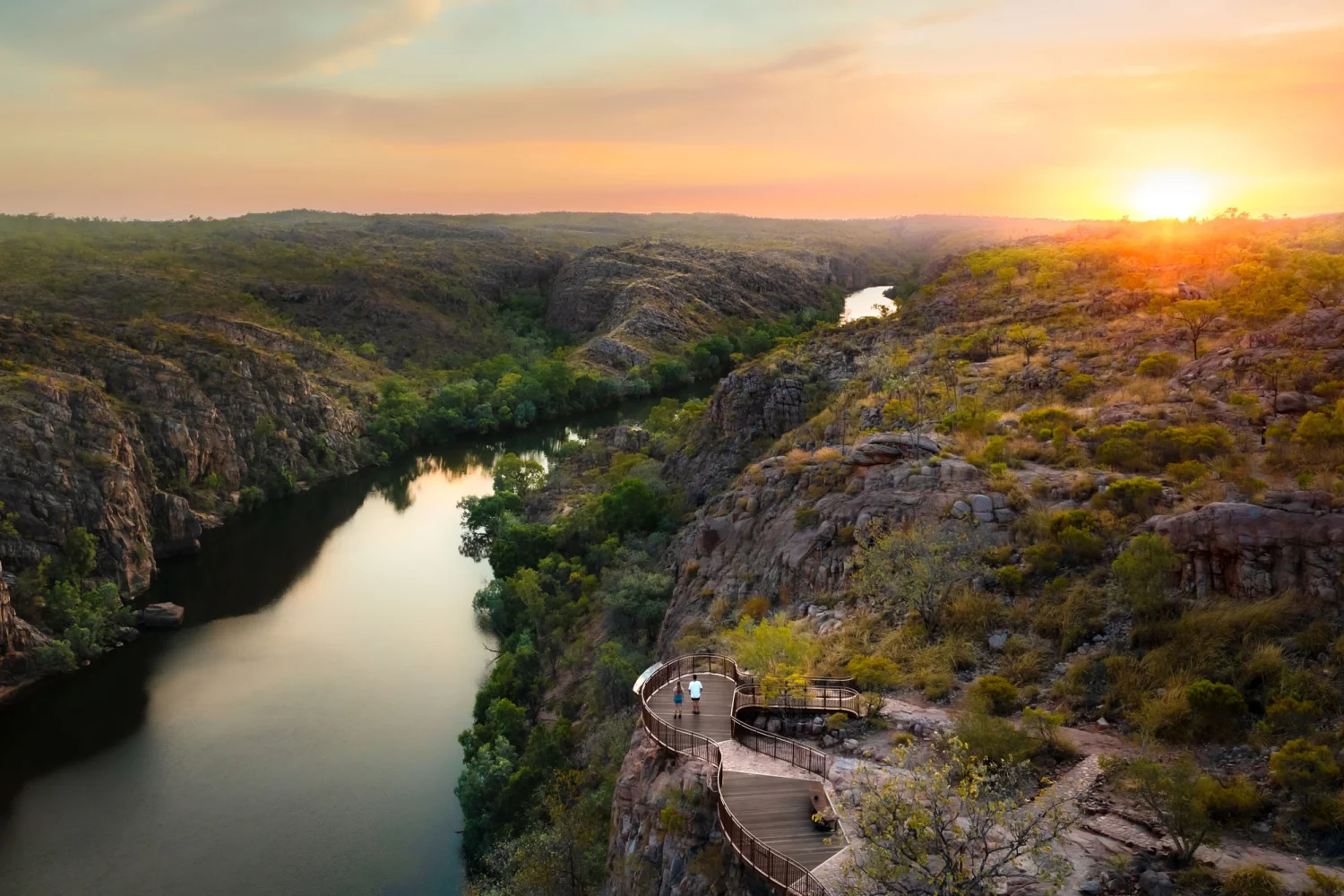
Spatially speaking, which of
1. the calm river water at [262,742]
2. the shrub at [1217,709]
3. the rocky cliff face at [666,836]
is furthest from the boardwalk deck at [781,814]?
the calm river water at [262,742]

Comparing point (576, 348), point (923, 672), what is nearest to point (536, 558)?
point (923, 672)

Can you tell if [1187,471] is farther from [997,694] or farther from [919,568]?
[997,694]

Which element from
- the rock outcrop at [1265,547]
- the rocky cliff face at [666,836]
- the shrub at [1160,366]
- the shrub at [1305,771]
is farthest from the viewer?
the shrub at [1160,366]

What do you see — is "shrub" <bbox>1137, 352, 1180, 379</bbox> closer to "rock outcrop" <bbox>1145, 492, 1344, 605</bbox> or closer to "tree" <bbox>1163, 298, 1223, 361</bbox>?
"tree" <bbox>1163, 298, 1223, 361</bbox>

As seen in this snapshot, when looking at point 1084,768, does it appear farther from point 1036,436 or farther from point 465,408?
point 465,408

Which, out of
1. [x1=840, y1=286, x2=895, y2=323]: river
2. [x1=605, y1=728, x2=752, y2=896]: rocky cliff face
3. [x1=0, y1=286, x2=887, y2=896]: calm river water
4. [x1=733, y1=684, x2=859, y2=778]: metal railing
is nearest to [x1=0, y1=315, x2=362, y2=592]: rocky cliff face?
[x1=0, y1=286, x2=887, y2=896]: calm river water

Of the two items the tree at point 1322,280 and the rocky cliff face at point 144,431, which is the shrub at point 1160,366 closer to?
the tree at point 1322,280

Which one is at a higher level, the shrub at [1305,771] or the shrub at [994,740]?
the shrub at [1305,771]
